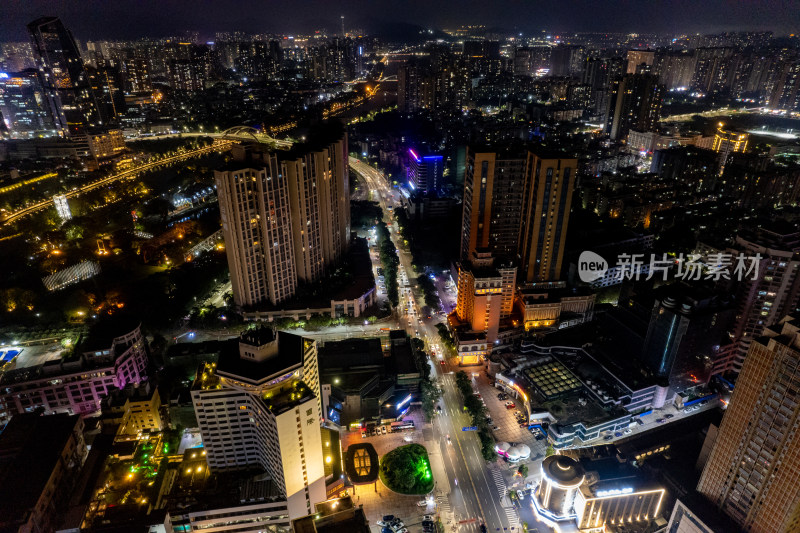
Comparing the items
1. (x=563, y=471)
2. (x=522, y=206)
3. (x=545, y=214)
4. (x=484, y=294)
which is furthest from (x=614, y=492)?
(x=522, y=206)

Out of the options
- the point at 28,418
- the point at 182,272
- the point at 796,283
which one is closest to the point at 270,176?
the point at 182,272

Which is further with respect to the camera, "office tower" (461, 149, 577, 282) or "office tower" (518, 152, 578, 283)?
"office tower" (461, 149, 577, 282)

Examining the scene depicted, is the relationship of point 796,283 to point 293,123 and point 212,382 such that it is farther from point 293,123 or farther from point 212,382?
point 293,123

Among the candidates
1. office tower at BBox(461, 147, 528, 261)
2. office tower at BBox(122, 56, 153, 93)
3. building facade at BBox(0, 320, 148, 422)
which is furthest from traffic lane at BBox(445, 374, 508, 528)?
office tower at BBox(122, 56, 153, 93)

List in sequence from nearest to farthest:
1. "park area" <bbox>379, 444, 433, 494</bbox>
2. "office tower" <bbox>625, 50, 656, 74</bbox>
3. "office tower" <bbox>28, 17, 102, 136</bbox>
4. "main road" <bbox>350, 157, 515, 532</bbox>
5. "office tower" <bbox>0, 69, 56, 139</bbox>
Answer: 1. "main road" <bbox>350, 157, 515, 532</bbox>
2. "park area" <bbox>379, 444, 433, 494</bbox>
3. "office tower" <bbox>28, 17, 102, 136</bbox>
4. "office tower" <bbox>0, 69, 56, 139</bbox>
5. "office tower" <bbox>625, 50, 656, 74</bbox>

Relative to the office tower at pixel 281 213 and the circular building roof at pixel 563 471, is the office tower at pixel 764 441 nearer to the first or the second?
the circular building roof at pixel 563 471

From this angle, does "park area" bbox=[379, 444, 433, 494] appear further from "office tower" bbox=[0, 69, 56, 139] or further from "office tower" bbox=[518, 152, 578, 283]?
"office tower" bbox=[0, 69, 56, 139]
